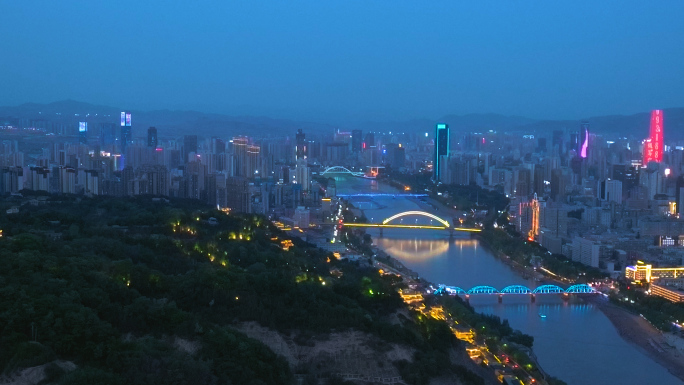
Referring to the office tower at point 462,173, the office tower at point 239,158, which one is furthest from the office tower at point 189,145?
the office tower at point 462,173

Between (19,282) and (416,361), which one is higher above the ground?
(19,282)

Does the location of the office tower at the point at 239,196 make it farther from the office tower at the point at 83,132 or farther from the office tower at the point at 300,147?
the office tower at the point at 300,147

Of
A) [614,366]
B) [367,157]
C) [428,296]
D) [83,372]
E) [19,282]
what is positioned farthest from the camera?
[367,157]

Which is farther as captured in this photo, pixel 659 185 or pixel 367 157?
pixel 367 157

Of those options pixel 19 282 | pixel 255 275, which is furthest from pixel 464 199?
pixel 19 282

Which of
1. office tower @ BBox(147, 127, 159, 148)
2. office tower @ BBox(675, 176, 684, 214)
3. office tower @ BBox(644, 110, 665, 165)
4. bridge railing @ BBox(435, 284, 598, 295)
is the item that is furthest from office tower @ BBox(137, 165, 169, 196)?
office tower @ BBox(644, 110, 665, 165)

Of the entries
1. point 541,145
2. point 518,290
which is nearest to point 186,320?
point 518,290

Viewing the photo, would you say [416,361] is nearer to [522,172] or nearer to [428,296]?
[428,296]
